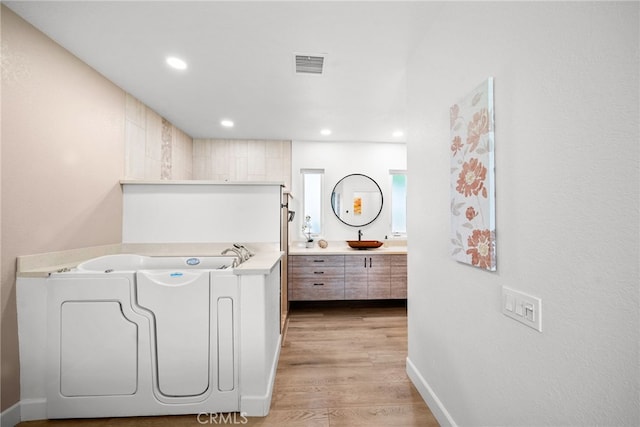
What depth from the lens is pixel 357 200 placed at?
4184 mm

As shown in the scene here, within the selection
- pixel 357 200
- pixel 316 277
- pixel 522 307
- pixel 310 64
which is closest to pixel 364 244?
pixel 357 200

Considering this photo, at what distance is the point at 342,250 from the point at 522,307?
9.29 feet

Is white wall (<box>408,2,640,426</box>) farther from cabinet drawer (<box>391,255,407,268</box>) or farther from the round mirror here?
the round mirror

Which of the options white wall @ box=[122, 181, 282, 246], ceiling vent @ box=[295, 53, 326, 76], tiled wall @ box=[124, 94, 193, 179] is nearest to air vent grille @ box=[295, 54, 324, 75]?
ceiling vent @ box=[295, 53, 326, 76]

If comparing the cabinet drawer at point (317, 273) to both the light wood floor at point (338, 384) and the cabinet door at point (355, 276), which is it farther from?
the light wood floor at point (338, 384)

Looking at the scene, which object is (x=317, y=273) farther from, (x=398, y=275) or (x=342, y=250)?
(x=398, y=275)

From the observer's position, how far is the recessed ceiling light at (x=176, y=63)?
6.81 ft

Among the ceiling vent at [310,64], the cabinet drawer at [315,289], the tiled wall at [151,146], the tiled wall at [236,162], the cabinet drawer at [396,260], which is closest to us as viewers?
the ceiling vent at [310,64]

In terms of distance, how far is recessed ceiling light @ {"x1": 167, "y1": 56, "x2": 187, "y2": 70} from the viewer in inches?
81.7

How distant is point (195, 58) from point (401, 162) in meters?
3.10

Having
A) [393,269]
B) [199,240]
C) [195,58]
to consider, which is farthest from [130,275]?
[393,269]

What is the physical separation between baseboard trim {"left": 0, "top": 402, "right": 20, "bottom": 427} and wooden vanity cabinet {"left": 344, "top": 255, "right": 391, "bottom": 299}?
2.90m

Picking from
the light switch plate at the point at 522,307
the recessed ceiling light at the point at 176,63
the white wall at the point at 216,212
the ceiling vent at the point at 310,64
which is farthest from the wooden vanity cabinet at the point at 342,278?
the light switch plate at the point at 522,307

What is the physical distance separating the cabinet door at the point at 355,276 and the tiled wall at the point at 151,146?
2518 mm
